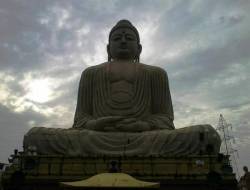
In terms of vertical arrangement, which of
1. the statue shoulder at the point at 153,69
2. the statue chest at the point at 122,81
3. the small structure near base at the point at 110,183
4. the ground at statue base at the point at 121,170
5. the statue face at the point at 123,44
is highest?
the statue face at the point at 123,44

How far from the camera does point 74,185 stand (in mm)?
5820

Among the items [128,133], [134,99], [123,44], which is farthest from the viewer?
[123,44]

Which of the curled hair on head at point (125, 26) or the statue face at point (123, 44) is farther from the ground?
the curled hair on head at point (125, 26)

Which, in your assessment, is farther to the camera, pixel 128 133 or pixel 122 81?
pixel 122 81

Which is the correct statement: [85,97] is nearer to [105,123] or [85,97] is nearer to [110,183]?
[105,123]

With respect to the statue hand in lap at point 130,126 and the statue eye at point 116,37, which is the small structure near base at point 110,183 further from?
the statue eye at point 116,37

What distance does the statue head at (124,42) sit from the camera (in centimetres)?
1254

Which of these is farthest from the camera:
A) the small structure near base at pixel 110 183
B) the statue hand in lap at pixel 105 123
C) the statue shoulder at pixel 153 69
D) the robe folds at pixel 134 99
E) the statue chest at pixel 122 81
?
the statue shoulder at pixel 153 69

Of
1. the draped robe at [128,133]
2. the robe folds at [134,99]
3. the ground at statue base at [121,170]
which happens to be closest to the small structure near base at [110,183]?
the ground at statue base at [121,170]

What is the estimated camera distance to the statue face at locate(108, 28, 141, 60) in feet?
41.1

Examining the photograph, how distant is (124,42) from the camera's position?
41.2 ft

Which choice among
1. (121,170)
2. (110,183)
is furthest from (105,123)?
(110,183)

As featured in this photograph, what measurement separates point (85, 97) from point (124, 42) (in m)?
1.88

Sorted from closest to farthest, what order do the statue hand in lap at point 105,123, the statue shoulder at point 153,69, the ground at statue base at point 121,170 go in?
the ground at statue base at point 121,170 < the statue hand in lap at point 105,123 < the statue shoulder at point 153,69
